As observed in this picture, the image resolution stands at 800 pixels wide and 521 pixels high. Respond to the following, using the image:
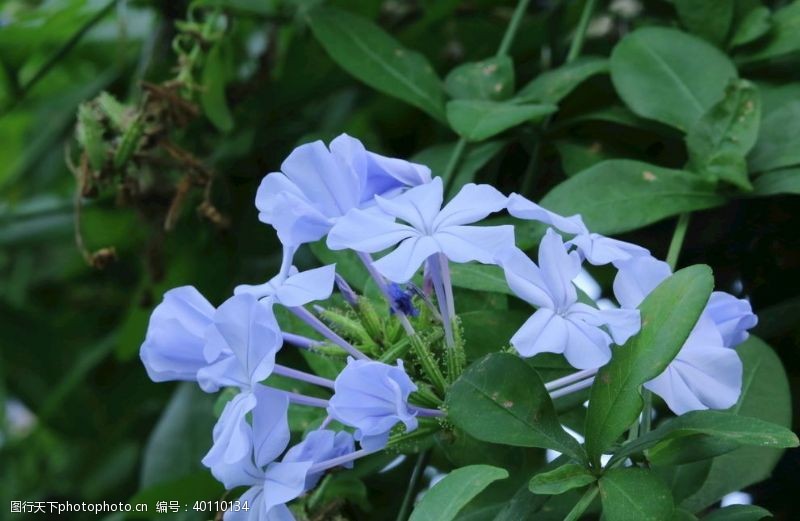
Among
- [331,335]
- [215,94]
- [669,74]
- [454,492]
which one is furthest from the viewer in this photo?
[215,94]

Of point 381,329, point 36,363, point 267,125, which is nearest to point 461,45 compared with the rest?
point 267,125

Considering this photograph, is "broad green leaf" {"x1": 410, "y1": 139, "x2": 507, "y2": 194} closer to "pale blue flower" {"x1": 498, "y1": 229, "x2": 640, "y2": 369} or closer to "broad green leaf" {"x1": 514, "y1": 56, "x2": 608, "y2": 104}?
"broad green leaf" {"x1": 514, "y1": 56, "x2": 608, "y2": 104}

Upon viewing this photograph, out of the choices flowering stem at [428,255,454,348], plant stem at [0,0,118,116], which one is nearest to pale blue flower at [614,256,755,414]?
flowering stem at [428,255,454,348]

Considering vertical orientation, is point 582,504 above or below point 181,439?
above

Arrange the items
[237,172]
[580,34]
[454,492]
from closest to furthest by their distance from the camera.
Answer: [454,492] < [580,34] < [237,172]

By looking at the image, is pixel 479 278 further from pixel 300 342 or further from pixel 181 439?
pixel 181 439

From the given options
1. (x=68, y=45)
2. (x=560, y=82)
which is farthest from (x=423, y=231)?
(x=68, y=45)
